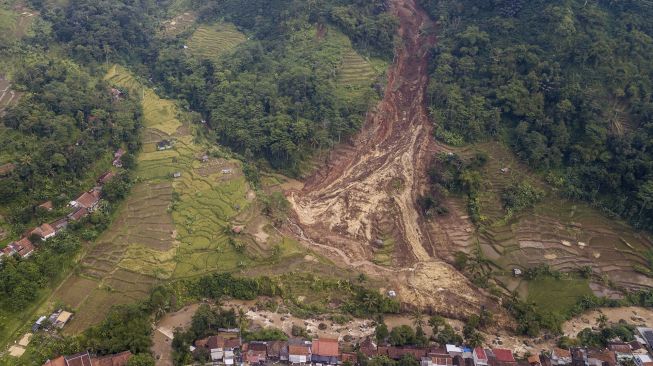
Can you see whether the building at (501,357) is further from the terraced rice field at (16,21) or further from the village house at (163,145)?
the terraced rice field at (16,21)

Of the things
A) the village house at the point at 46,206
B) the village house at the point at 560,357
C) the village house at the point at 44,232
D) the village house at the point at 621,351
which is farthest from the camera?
the village house at the point at 46,206

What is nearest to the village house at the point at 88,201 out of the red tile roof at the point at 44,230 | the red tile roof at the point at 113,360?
the red tile roof at the point at 44,230

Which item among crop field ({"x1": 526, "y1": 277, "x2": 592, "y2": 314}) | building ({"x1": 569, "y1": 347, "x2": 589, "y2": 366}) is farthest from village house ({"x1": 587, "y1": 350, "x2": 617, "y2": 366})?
crop field ({"x1": 526, "y1": 277, "x2": 592, "y2": 314})

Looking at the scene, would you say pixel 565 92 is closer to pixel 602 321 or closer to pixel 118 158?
pixel 602 321

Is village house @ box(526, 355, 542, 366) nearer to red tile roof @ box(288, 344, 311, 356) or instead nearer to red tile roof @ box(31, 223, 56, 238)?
red tile roof @ box(288, 344, 311, 356)

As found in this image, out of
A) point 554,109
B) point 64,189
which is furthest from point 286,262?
point 554,109

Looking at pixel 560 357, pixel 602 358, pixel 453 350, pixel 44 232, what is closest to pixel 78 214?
pixel 44 232
